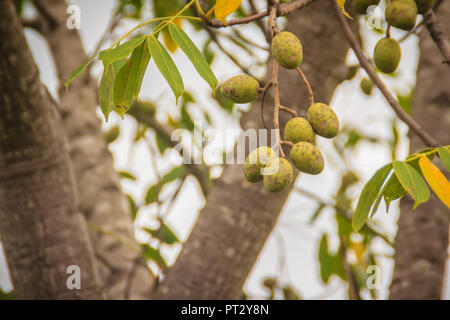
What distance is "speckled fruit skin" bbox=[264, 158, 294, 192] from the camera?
1.87ft

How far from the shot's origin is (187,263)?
1180 millimetres

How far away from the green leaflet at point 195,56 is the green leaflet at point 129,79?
0.19 feet

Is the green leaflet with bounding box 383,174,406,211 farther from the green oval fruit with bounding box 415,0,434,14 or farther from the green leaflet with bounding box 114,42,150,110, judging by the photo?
the green leaflet with bounding box 114,42,150,110

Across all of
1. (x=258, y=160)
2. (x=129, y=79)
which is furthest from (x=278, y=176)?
(x=129, y=79)

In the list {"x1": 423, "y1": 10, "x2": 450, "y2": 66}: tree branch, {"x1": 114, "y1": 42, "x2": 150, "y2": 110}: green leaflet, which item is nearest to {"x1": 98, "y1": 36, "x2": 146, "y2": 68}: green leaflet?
{"x1": 114, "y1": 42, "x2": 150, "y2": 110}: green leaflet

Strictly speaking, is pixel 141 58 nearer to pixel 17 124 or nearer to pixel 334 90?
pixel 17 124

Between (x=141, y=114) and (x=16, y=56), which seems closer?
(x=16, y=56)

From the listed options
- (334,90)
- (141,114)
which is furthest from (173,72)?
(141,114)

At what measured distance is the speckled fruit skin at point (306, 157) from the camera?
0.58 m

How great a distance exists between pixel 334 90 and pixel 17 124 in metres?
0.76

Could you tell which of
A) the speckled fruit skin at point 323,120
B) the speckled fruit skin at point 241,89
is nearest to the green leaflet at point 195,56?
the speckled fruit skin at point 241,89

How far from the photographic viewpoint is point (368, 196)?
0.71 meters

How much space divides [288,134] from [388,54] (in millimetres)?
241

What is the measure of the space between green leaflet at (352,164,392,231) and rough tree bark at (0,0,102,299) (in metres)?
0.66
